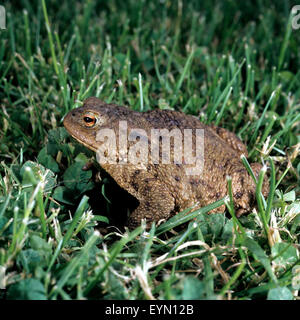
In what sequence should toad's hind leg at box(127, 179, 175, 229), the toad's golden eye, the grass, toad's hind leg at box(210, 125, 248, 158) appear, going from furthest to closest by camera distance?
toad's hind leg at box(210, 125, 248, 158) → the toad's golden eye → toad's hind leg at box(127, 179, 175, 229) → the grass

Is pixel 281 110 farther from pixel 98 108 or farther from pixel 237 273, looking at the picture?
pixel 237 273

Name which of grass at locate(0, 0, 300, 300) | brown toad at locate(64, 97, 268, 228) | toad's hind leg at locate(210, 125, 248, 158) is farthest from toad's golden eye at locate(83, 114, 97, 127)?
toad's hind leg at locate(210, 125, 248, 158)

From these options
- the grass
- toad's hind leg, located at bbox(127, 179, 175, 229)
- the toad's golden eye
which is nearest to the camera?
the grass

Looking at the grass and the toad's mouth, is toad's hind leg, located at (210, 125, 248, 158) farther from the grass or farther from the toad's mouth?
the toad's mouth

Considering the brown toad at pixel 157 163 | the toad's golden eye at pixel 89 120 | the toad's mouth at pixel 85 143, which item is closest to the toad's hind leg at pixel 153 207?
the brown toad at pixel 157 163

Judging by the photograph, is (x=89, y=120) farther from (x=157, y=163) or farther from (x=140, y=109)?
(x=140, y=109)

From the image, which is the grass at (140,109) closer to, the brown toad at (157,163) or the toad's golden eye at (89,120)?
the brown toad at (157,163)

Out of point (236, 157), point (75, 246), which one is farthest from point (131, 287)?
point (236, 157)

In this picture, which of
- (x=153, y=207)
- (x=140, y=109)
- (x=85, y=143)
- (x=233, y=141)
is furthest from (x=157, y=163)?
(x=140, y=109)
